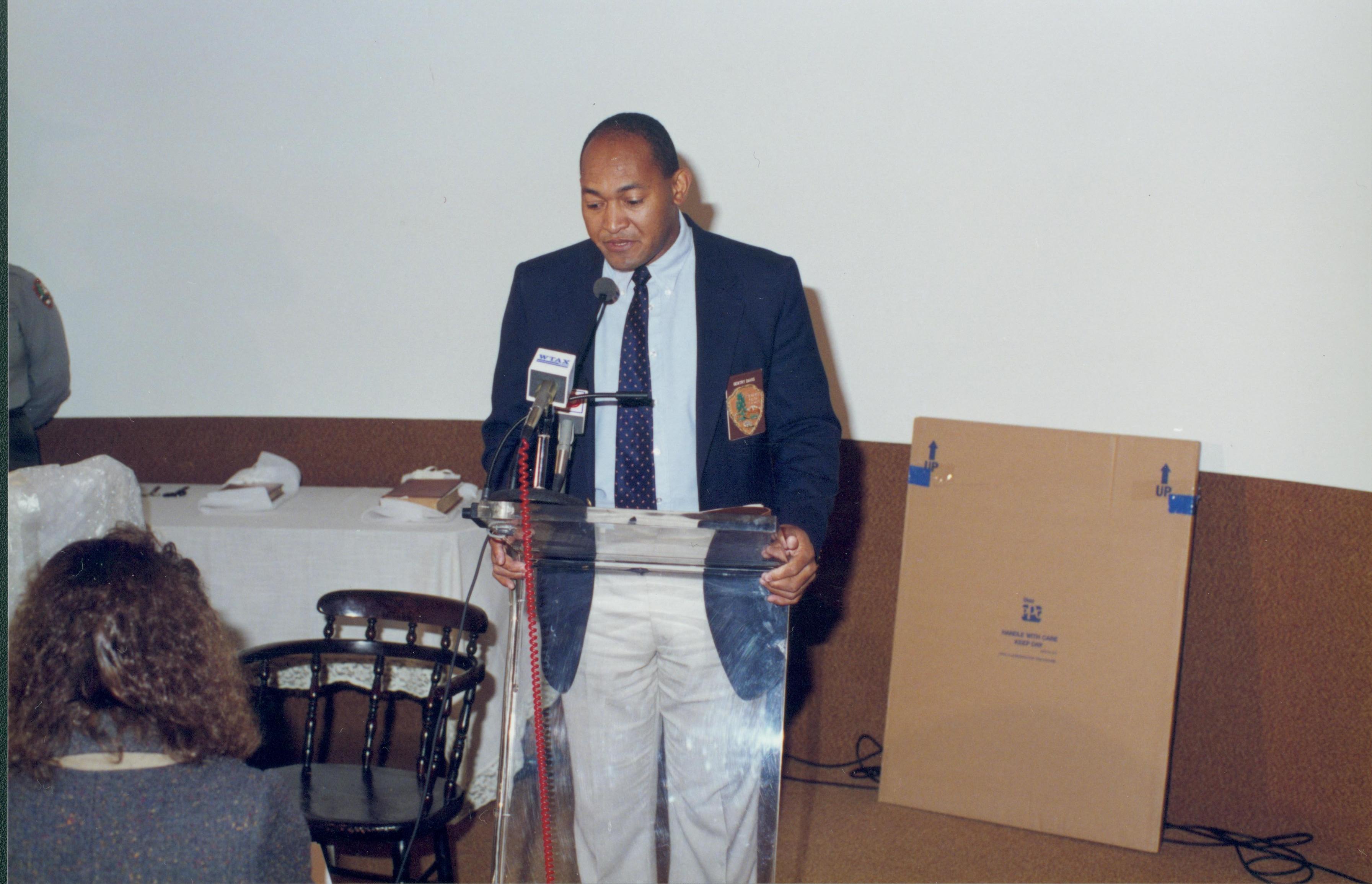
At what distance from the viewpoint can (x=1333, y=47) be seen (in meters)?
2.63

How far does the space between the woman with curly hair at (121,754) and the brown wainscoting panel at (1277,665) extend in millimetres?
2441

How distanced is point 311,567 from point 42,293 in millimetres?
1218

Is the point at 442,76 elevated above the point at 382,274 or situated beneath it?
elevated above

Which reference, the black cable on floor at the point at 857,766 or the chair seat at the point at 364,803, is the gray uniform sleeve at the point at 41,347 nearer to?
the chair seat at the point at 364,803

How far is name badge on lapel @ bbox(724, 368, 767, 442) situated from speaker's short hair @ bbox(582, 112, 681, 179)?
0.40 metres

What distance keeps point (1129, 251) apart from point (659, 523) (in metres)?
1.97

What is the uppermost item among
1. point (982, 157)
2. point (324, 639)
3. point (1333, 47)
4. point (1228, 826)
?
point (1333, 47)

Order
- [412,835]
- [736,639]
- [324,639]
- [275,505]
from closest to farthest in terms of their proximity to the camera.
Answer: [736,639]
[412,835]
[324,639]
[275,505]

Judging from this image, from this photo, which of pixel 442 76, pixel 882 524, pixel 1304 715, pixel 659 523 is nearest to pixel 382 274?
pixel 442 76

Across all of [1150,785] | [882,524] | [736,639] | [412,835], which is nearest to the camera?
[736,639]

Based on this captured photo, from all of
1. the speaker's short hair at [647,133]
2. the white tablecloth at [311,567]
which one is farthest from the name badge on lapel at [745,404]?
the white tablecloth at [311,567]

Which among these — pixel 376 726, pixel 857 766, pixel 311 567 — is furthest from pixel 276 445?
pixel 857 766

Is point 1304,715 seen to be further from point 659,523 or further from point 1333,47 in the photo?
point 659,523

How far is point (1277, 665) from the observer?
280 cm
